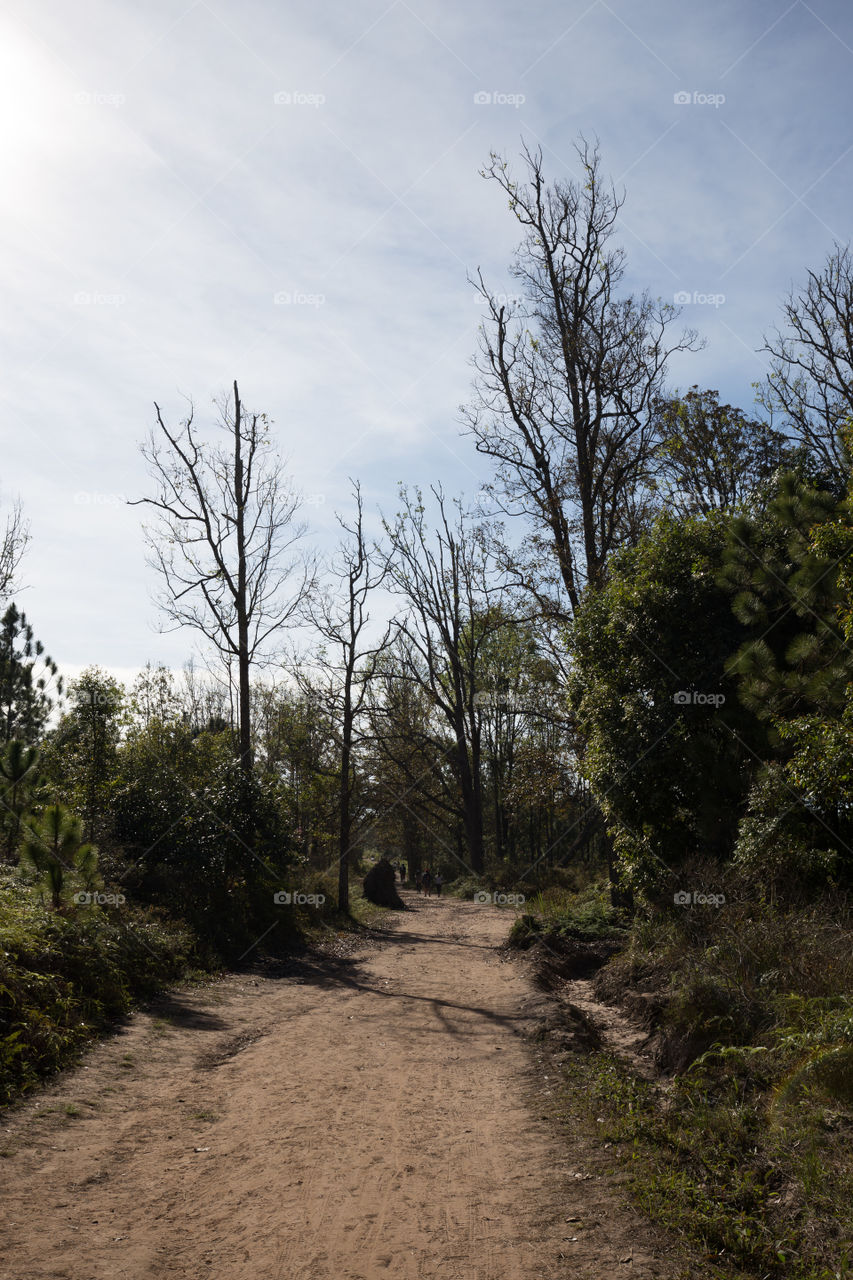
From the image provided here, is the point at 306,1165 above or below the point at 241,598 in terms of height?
below

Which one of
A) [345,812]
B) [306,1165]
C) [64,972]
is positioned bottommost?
[306,1165]

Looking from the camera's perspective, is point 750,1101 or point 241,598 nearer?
point 750,1101

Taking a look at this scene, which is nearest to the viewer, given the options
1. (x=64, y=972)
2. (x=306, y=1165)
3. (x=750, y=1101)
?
(x=306, y=1165)

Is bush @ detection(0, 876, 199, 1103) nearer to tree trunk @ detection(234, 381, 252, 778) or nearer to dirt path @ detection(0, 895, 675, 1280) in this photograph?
dirt path @ detection(0, 895, 675, 1280)

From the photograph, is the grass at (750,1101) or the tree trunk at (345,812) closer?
the grass at (750,1101)

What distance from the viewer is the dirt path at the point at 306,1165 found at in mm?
4395

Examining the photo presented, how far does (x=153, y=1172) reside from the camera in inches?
217

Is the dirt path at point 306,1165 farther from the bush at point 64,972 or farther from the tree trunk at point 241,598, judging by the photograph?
the tree trunk at point 241,598

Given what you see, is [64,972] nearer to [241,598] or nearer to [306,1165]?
[306,1165]

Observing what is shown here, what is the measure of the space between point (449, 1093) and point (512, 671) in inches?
678

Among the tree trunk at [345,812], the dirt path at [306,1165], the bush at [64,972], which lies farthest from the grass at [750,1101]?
the tree trunk at [345,812]

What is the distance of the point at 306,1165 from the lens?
5676 millimetres

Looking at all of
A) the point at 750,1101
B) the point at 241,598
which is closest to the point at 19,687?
the point at 241,598

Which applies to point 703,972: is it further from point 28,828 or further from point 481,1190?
point 28,828
